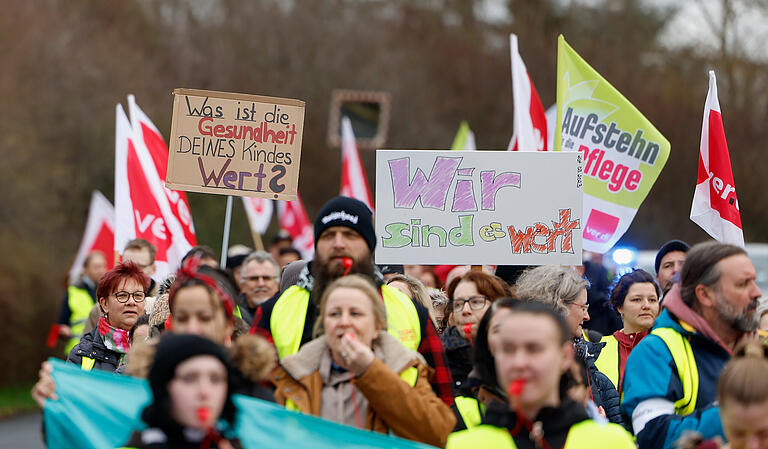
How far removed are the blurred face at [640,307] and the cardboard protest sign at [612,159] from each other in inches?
53.6

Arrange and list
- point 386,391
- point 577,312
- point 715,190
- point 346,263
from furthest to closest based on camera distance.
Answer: point 715,190, point 577,312, point 346,263, point 386,391

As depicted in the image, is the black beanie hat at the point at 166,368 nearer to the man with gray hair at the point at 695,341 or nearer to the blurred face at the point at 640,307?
the man with gray hair at the point at 695,341

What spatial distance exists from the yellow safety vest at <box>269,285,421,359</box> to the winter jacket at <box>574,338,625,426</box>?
1.22 metres

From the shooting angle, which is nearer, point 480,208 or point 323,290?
point 323,290

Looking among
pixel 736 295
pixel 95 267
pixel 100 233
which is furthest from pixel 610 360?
pixel 100 233

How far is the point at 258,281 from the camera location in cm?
913

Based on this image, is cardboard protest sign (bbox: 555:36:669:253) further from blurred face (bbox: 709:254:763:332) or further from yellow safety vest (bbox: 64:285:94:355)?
yellow safety vest (bbox: 64:285:94:355)

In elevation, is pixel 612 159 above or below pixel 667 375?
above

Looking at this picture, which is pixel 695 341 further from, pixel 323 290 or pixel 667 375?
pixel 323 290

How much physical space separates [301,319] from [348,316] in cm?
44

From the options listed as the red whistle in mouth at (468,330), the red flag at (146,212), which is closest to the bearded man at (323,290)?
the red whistle in mouth at (468,330)

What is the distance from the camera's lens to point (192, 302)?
4.59 metres

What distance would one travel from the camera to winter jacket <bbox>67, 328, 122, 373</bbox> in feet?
21.9

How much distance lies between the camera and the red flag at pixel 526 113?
31.8ft
